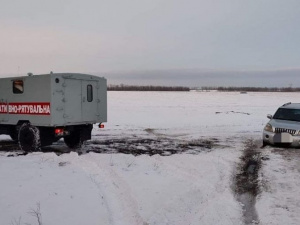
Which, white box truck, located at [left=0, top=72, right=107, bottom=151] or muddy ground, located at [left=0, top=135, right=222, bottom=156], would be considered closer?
white box truck, located at [left=0, top=72, right=107, bottom=151]

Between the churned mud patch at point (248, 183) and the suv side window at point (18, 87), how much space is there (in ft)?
25.0

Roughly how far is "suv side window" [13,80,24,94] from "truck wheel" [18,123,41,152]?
1.18 m

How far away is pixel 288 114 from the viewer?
13.7m

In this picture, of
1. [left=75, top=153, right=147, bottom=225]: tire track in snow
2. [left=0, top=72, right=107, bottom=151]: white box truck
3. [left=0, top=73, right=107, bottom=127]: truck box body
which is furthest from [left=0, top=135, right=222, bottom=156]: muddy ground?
[left=75, top=153, right=147, bottom=225]: tire track in snow

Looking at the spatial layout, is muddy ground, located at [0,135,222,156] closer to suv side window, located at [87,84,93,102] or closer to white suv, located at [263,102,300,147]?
suv side window, located at [87,84,93,102]

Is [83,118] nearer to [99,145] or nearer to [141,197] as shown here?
[99,145]

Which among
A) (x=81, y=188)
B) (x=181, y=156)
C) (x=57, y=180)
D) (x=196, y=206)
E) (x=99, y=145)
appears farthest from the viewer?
(x=99, y=145)

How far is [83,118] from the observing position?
39.0ft

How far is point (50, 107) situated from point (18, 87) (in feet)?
6.08

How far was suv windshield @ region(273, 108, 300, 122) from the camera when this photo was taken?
13.3 meters

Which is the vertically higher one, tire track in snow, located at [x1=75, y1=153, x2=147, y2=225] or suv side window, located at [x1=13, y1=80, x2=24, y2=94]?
suv side window, located at [x1=13, y1=80, x2=24, y2=94]

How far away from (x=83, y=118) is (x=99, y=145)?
1.76 meters

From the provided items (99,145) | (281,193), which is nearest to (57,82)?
(99,145)

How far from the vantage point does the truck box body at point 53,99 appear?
10875mm
